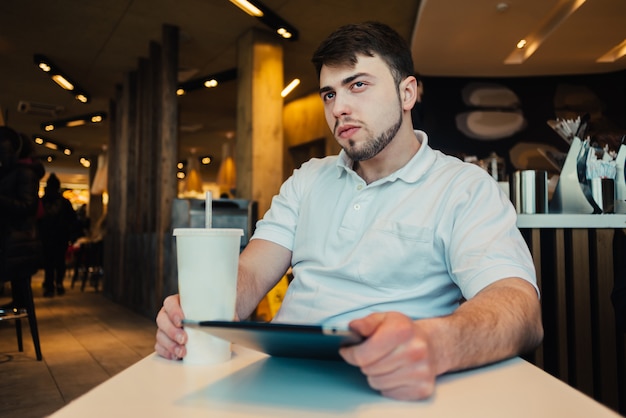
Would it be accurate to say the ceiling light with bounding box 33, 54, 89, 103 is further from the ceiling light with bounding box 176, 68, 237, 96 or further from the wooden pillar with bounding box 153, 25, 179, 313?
the wooden pillar with bounding box 153, 25, 179, 313

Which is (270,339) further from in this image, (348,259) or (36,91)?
(36,91)

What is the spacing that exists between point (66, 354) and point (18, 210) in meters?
1.04

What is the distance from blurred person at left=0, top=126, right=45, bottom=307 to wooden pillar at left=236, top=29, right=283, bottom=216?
7.04ft

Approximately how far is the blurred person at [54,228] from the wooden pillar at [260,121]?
2.71 m

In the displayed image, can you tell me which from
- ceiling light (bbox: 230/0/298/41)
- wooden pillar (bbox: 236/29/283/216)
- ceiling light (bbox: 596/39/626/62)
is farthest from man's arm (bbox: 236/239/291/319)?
ceiling light (bbox: 596/39/626/62)

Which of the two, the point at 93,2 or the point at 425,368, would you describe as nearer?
the point at 425,368

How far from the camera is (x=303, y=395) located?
2.12 ft

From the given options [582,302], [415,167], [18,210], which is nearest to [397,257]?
[415,167]

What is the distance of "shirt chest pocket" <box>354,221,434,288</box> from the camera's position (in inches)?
47.1

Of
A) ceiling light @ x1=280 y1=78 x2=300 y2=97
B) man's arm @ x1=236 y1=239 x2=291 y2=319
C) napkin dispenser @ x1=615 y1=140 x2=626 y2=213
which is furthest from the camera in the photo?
ceiling light @ x1=280 y1=78 x2=300 y2=97

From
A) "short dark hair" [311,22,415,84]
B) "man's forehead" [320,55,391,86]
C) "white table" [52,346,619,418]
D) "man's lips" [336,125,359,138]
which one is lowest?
"white table" [52,346,619,418]

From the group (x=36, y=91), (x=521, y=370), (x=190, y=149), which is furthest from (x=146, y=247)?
(x=190, y=149)

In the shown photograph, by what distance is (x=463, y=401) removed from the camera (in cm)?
63

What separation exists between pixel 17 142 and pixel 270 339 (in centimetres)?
392
